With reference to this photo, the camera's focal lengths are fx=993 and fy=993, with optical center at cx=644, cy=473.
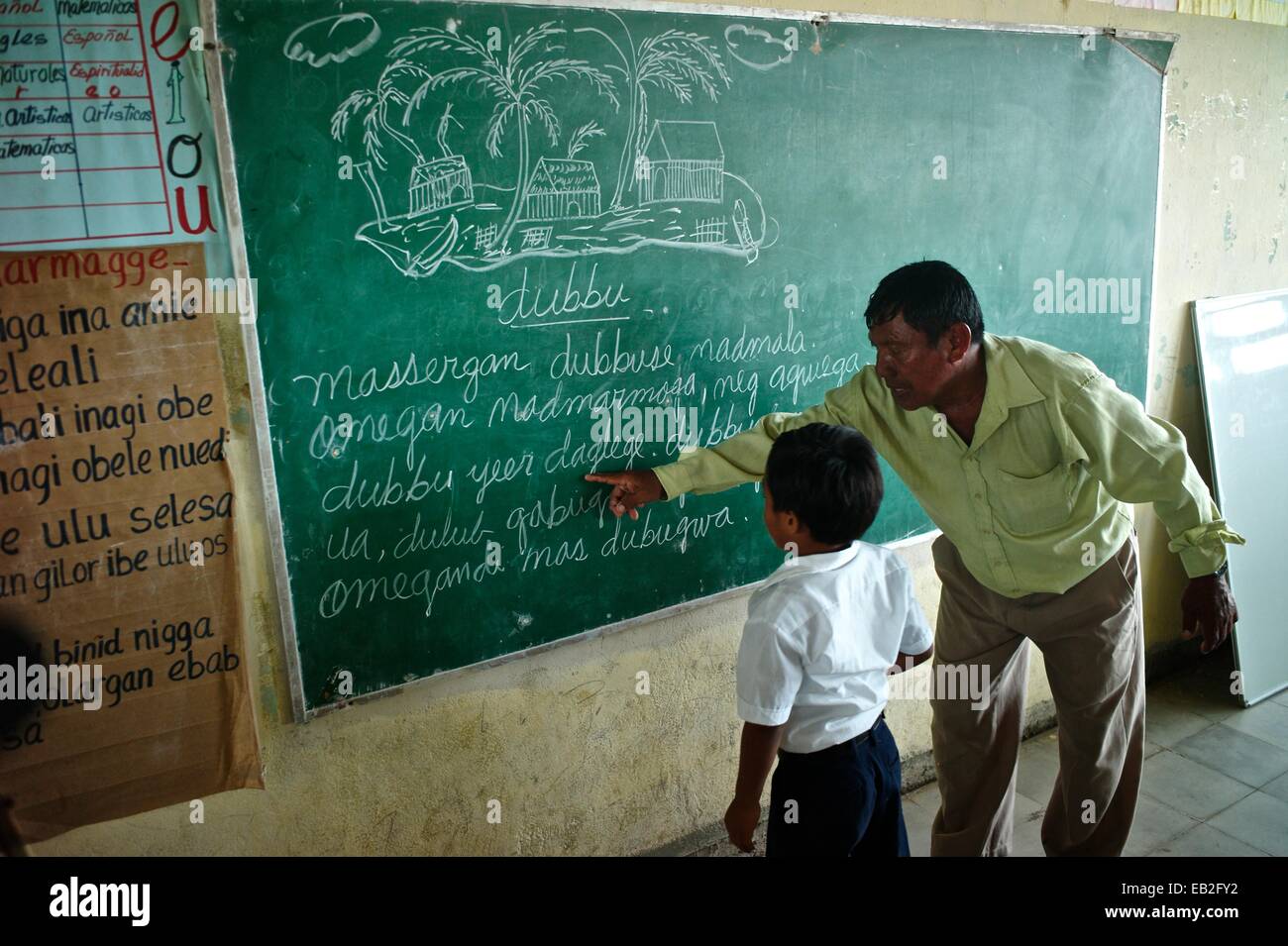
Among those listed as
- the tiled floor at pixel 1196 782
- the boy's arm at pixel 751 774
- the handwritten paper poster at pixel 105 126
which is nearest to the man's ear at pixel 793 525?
the boy's arm at pixel 751 774

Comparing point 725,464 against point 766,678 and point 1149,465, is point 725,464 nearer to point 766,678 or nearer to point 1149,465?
→ point 766,678

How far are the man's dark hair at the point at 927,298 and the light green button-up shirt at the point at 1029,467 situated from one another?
22 centimetres

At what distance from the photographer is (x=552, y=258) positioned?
239 centimetres

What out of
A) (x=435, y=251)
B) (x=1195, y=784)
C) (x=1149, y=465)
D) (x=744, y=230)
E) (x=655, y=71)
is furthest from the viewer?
(x=1195, y=784)

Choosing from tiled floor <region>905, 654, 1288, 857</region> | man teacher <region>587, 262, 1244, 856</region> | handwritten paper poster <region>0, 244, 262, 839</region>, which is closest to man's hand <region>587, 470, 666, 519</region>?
man teacher <region>587, 262, 1244, 856</region>

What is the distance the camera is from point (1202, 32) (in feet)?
12.5

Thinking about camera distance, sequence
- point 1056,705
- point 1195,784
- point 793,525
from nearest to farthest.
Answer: point 793,525 → point 1056,705 → point 1195,784

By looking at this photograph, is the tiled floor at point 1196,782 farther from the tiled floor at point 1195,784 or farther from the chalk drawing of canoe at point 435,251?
the chalk drawing of canoe at point 435,251

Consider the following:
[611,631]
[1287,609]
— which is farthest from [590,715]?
[1287,609]

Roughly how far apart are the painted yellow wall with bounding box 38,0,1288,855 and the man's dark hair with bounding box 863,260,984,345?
35.8 inches

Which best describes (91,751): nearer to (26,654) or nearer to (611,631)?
(26,654)

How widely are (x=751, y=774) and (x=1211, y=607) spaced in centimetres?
127

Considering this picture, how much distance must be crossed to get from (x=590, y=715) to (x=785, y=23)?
1.96 metres

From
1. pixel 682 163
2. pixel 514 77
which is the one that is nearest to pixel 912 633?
pixel 682 163
